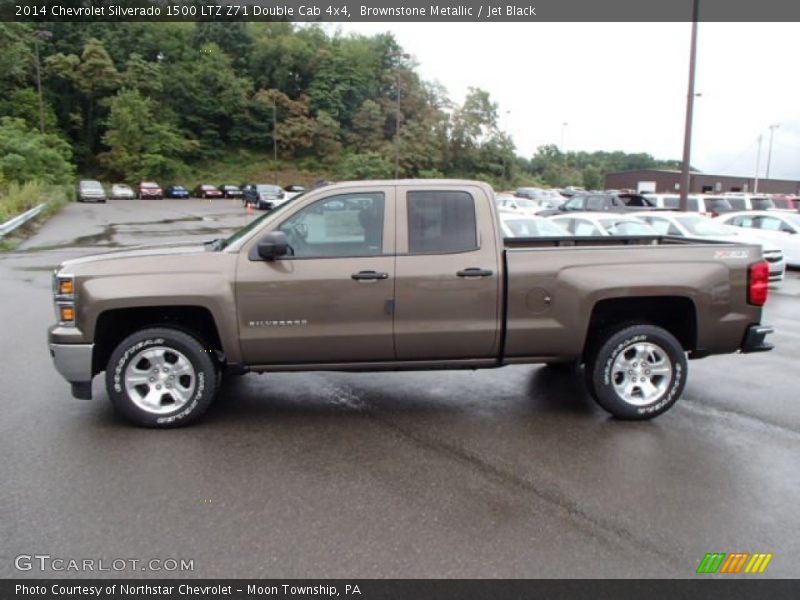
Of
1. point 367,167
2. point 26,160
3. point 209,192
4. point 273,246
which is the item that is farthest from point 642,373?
point 367,167

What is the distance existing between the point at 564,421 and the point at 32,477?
388 centimetres

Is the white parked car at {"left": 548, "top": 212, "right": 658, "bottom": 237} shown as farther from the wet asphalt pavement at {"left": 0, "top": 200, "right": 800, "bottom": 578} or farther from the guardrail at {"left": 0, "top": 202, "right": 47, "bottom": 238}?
the guardrail at {"left": 0, "top": 202, "right": 47, "bottom": 238}

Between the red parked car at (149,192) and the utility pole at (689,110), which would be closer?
the utility pole at (689,110)

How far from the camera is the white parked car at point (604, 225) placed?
44.0 ft

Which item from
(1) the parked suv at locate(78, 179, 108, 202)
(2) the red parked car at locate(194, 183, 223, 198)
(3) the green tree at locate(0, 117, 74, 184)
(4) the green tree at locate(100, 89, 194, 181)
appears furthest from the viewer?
(4) the green tree at locate(100, 89, 194, 181)

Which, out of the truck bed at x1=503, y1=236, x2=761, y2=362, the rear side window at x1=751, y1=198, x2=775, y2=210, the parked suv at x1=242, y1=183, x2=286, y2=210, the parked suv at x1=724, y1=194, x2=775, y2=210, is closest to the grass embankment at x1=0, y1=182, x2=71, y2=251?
the parked suv at x1=242, y1=183, x2=286, y2=210

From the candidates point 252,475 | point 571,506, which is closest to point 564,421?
point 571,506

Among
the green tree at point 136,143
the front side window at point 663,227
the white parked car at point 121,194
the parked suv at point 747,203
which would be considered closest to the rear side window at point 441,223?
the front side window at point 663,227

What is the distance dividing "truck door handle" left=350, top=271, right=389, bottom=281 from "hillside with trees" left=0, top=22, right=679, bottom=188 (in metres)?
64.0

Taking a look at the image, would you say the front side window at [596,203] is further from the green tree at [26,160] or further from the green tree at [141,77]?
the green tree at [141,77]

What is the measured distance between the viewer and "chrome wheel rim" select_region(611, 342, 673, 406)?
5211 mm

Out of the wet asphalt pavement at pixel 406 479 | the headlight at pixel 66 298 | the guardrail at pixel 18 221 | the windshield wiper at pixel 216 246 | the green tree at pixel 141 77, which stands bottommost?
the wet asphalt pavement at pixel 406 479

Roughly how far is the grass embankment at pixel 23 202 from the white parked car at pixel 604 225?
1540 cm

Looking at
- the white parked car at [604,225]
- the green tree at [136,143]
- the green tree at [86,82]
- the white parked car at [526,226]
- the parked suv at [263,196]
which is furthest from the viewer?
the green tree at [86,82]
